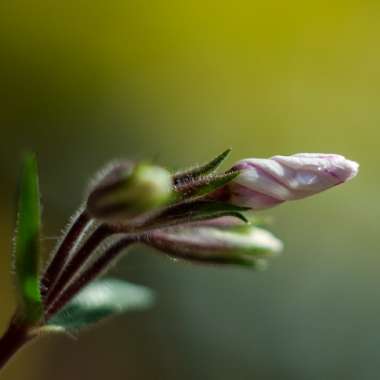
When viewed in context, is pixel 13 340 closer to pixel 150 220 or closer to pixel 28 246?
pixel 28 246

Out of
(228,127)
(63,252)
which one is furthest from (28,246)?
(228,127)

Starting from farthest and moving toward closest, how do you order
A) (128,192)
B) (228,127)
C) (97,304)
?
(228,127) → (97,304) → (128,192)

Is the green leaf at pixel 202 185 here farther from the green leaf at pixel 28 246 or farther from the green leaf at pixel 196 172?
the green leaf at pixel 28 246

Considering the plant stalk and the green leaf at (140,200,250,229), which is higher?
the green leaf at (140,200,250,229)

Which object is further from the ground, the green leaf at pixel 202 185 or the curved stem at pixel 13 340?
the green leaf at pixel 202 185

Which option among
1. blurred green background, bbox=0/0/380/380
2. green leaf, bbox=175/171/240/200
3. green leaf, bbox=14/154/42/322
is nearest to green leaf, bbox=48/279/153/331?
green leaf, bbox=14/154/42/322

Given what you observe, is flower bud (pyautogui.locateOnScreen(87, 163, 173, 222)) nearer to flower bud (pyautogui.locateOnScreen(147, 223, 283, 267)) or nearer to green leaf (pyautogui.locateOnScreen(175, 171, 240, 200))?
green leaf (pyautogui.locateOnScreen(175, 171, 240, 200))

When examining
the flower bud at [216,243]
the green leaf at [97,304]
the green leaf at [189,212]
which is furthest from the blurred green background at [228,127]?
A: the green leaf at [189,212]
